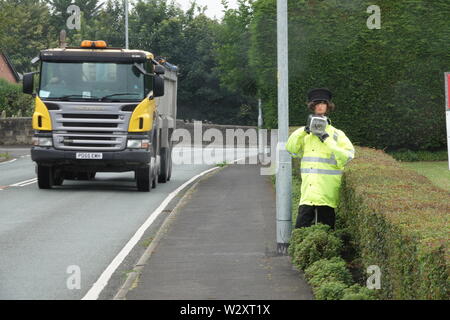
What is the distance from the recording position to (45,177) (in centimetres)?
2167

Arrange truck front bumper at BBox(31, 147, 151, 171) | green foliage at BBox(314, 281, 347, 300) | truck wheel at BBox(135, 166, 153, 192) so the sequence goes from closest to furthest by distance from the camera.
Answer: green foliage at BBox(314, 281, 347, 300), truck front bumper at BBox(31, 147, 151, 171), truck wheel at BBox(135, 166, 153, 192)

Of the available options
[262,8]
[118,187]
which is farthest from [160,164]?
[262,8]

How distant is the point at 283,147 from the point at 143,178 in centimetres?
1001

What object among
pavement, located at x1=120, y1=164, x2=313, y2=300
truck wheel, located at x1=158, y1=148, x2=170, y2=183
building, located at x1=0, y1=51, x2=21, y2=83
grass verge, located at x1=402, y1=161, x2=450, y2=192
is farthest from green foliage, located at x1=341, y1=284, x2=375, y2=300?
building, located at x1=0, y1=51, x2=21, y2=83

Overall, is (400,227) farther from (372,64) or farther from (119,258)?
(372,64)

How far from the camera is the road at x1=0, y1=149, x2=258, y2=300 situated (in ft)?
34.0

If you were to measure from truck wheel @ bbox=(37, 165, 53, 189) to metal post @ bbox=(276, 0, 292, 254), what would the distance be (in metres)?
10.7

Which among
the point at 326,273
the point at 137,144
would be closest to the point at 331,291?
the point at 326,273

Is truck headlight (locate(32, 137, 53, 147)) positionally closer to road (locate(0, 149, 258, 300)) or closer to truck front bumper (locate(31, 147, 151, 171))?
truck front bumper (locate(31, 147, 151, 171))

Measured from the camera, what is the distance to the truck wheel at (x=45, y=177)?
21.6 metres

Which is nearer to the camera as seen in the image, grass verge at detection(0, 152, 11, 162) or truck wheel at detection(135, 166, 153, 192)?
truck wheel at detection(135, 166, 153, 192)

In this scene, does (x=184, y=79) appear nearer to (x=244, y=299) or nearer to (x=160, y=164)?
(x=160, y=164)

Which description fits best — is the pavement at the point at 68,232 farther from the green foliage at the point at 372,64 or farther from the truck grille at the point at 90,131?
the green foliage at the point at 372,64

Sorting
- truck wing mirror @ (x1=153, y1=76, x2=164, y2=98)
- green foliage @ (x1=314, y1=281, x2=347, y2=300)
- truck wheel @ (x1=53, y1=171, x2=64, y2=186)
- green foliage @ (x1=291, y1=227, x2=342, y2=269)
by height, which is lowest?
green foliage @ (x1=314, y1=281, x2=347, y2=300)
